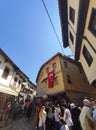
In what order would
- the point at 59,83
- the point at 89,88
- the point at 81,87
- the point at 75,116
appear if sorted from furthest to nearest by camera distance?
the point at 89,88 → the point at 81,87 → the point at 59,83 → the point at 75,116

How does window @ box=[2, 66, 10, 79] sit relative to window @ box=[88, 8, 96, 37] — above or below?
above

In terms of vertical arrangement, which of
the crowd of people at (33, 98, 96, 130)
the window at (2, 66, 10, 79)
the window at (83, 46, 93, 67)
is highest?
the window at (2, 66, 10, 79)

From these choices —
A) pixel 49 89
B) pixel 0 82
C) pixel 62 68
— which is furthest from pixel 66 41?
pixel 0 82

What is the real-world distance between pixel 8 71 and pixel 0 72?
2458mm

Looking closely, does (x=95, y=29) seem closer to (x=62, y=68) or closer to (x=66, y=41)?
(x=66, y=41)

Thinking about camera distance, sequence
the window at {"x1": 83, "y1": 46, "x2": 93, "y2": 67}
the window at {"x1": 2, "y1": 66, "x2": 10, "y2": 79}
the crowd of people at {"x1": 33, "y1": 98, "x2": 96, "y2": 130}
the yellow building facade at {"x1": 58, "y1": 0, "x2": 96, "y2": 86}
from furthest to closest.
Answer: the window at {"x1": 2, "y1": 66, "x2": 10, "y2": 79}
the window at {"x1": 83, "y1": 46, "x2": 93, "y2": 67}
the yellow building facade at {"x1": 58, "y1": 0, "x2": 96, "y2": 86}
the crowd of people at {"x1": 33, "y1": 98, "x2": 96, "y2": 130}

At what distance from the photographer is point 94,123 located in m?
3.52

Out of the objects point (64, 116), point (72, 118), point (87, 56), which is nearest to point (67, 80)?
point (87, 56)

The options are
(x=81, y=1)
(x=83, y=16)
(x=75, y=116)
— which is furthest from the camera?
(x=83, y=16)

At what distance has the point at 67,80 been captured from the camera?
60.1 feet

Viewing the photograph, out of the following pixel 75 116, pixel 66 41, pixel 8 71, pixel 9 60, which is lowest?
pixel 75 116

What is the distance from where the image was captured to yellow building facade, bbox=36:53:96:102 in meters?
17.2

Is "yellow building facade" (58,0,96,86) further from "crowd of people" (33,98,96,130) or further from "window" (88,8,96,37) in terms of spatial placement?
"crowd of people" (33,98,96,130)

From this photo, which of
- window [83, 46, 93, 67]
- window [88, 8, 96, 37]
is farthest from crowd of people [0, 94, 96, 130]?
window [88, 8, 96, 37]
